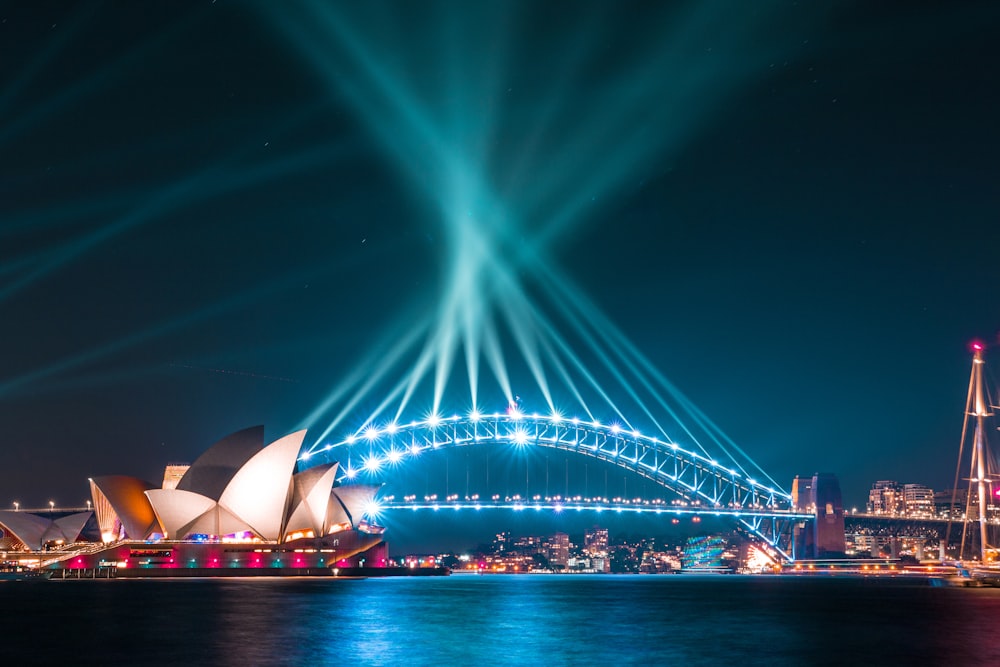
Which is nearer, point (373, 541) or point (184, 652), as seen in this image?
point (184, 652)

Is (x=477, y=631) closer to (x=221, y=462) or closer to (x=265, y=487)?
(x=265, y=487)

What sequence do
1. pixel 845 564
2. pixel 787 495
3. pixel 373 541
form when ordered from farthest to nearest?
pixel 787 495, pixel 845 564, pixel 373 541

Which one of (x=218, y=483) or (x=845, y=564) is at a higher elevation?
(x=218, y=483)

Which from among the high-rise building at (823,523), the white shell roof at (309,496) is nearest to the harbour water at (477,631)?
the white shell roof at (309,496)

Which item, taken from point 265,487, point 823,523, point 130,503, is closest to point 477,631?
point 265,487

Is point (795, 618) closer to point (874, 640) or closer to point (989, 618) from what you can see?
point (989, 618)

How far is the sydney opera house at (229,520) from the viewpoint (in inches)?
3652

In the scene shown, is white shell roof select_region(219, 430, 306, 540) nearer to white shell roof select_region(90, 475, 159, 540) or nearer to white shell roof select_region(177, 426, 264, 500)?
white shell roof select_region(177, 426, 264, 500)

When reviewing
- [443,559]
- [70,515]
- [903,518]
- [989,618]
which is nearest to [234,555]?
[70,515]

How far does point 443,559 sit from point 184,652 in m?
170

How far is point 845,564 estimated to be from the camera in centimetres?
12369

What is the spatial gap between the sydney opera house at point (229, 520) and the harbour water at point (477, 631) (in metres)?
31.3

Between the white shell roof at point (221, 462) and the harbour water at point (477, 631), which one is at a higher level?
the white shell roof at point (221, 462)

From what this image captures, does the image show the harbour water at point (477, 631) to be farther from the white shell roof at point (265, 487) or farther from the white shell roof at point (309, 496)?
the white shell roof at point (309, 496)
